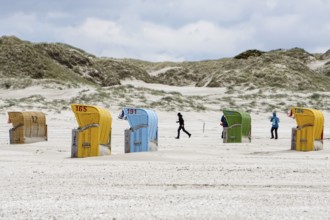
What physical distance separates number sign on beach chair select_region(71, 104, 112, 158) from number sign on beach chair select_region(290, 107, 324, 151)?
682 centimetres

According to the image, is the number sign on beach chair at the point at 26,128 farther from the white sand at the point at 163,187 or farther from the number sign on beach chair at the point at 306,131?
→ the number sign on beach chair at the point at 306,131

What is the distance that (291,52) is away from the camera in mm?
109375

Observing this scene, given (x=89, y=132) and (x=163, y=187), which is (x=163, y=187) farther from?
(x=89, y=132)

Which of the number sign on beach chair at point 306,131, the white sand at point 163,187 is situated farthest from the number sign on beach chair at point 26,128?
the number sign on beach chair at point 306,131

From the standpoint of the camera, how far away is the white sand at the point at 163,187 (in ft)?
24.4

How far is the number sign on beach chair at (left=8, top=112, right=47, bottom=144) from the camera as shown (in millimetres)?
22688

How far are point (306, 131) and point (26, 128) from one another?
32.8 ft

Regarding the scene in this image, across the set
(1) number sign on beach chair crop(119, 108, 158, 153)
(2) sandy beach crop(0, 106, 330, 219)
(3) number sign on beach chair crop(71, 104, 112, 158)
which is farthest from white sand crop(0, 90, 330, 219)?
(1) number sign on beach chair crop(119, 108, 158, 153)

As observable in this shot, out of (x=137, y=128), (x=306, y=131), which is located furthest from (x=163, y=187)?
(x=306, y=131)

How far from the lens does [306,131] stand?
19812mm

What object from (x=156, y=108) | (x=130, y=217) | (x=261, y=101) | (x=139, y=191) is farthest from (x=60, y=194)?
(x=261, y=101)

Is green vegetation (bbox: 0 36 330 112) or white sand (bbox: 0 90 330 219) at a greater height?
green vegetation (bbox: 0 36 330 112)

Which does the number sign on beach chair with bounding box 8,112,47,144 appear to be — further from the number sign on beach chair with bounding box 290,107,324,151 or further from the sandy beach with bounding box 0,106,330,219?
the number sign on beach chair with bounding box 290,107,324,151

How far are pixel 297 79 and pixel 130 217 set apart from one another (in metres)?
67.5
